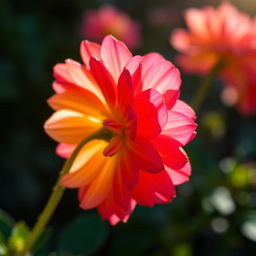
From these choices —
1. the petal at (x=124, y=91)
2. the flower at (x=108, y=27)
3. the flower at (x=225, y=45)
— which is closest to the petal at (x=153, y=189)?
the petal at (x=124, y=91)

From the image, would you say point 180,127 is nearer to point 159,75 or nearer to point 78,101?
point 159,75

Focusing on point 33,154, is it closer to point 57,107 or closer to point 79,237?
point 79,237

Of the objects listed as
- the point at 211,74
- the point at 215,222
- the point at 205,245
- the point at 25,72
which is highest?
the point at 211,74

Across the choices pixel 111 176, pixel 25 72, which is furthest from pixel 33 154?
A: pixel 111 176

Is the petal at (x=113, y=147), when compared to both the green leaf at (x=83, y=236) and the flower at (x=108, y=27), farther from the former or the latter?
the flower at (x=108, y=27)

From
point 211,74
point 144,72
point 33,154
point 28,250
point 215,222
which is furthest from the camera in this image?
point 33,154

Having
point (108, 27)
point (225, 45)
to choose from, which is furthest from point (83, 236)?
point (108, 27)
